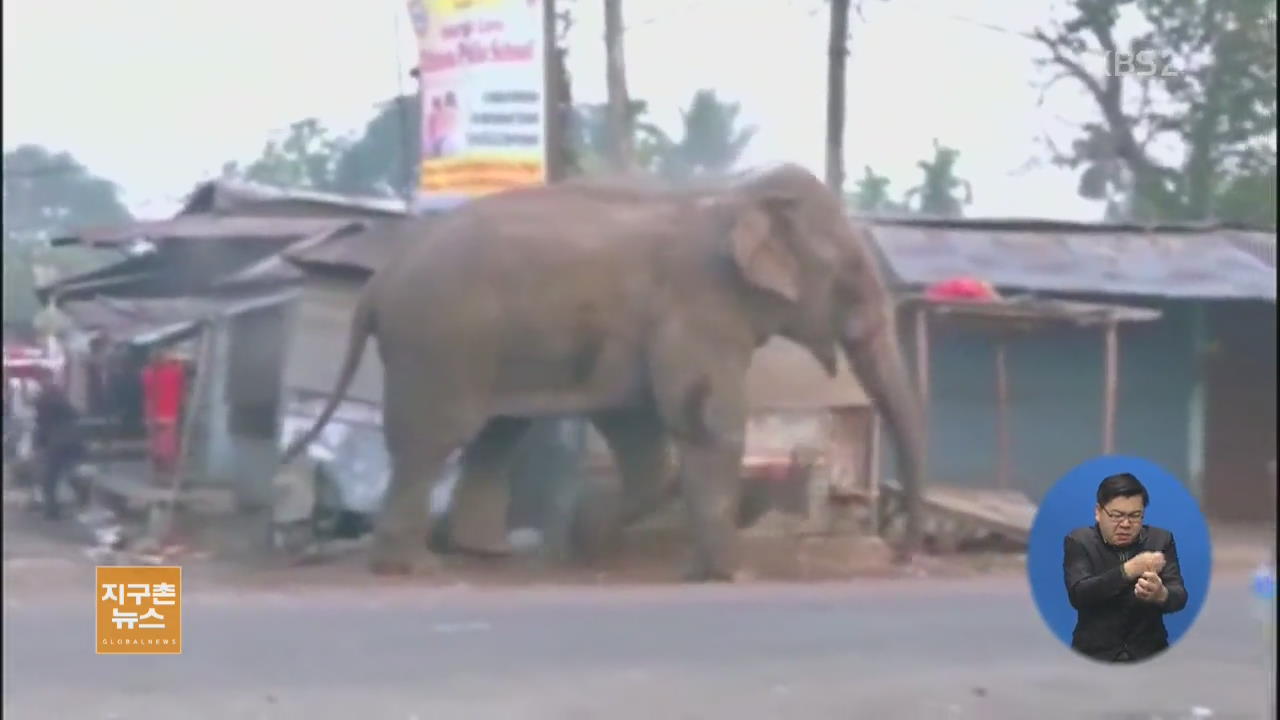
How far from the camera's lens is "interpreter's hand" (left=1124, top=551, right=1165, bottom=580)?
183 inches

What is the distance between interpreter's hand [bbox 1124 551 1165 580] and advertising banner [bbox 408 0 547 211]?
6550mm

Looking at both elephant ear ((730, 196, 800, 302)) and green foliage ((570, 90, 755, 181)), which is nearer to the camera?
elephant ear ((730, 196, 800, 302))

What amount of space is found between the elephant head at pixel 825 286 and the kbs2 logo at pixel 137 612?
4818 mm

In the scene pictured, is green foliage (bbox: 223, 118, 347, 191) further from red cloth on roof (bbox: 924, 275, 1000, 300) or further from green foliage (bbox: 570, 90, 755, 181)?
red cloth on roof (bbox: 924, 275, 1000, 300)

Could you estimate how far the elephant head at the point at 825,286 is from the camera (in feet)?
31.7

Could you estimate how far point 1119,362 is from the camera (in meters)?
12.5

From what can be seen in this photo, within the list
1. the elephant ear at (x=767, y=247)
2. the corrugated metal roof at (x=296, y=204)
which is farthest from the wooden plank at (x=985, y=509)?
the corrugated metal roof at (x=296, y=204)

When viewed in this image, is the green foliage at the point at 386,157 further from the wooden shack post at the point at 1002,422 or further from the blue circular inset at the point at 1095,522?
the blue circular inset at the point at 1095,522

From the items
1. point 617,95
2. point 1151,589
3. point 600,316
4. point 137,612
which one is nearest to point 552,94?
point 617,95

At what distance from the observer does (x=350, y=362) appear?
9.95 metres

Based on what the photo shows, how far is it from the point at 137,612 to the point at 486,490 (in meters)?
5.25

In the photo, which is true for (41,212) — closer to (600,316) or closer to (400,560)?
(400,560)

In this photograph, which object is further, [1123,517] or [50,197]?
[50,197]

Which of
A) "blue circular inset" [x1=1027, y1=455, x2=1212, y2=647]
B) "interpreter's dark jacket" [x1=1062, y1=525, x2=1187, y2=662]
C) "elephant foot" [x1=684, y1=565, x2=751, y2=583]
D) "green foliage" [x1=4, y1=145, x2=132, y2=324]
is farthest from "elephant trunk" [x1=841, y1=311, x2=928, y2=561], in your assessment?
"interpreter's dark jacket" [x1=1062, y1=525, x2=1187, y2=662]
